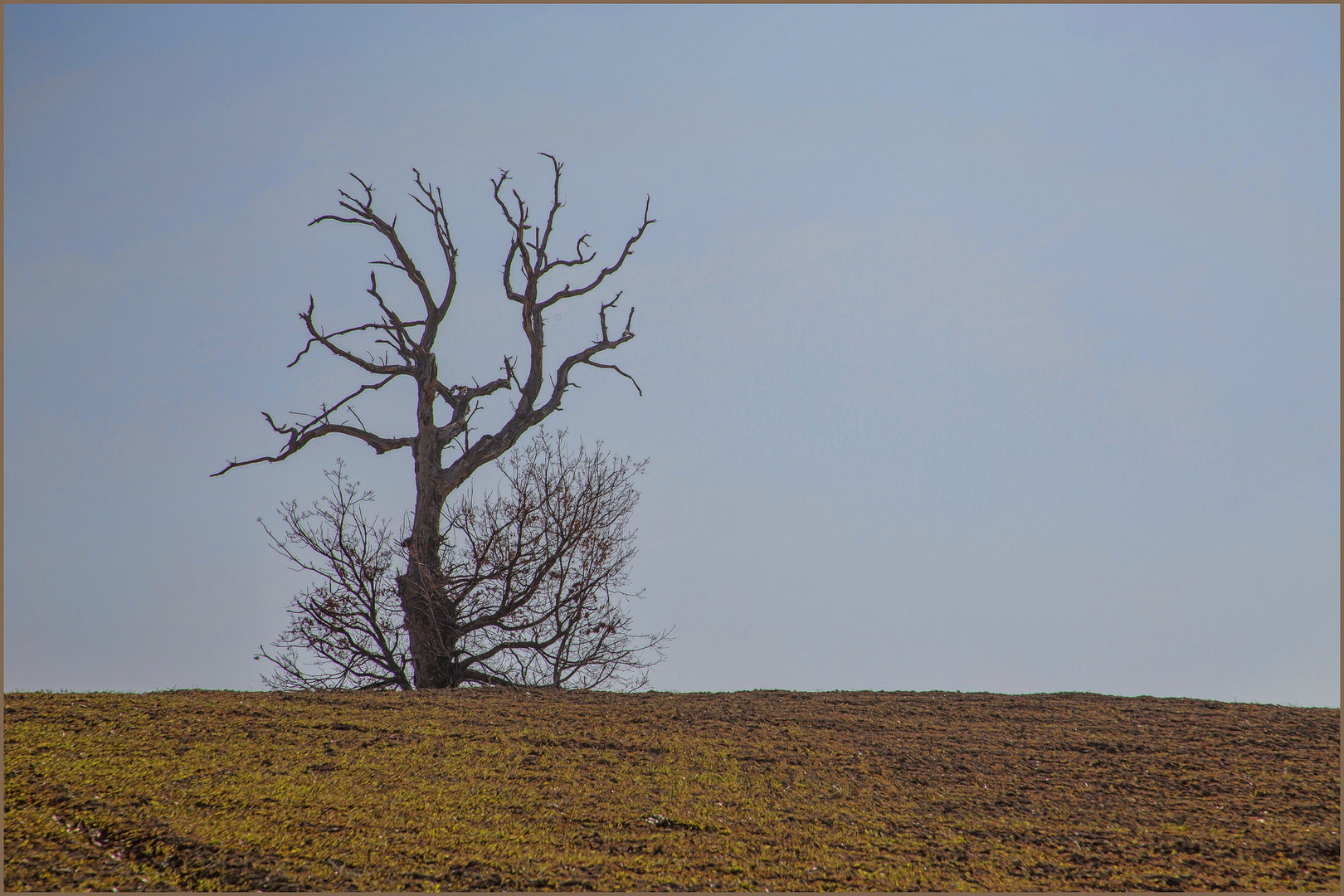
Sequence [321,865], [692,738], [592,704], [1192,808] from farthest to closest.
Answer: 1. [592,704]
2. [692,738]
3. [1192,808]
4. [321,865]

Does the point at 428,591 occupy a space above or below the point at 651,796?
above

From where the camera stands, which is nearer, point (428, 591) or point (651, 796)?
point (651, 796)

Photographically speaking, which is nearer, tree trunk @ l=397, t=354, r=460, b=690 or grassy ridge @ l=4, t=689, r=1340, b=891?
grassy ridge @ l=4, t=689, r=1340, b=891

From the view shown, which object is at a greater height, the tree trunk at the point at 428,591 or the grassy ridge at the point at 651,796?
the tree trunk at the point at 428,591

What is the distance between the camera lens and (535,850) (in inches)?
201

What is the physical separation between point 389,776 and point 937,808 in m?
3.60

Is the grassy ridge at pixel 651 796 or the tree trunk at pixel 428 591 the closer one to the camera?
the grassy ridge at pixel 651 796

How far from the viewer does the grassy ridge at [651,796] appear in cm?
482

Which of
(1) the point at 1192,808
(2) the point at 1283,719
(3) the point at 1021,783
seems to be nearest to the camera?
(1) the point at 1192,808

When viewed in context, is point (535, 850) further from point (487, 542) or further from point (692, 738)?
point (487, 542)

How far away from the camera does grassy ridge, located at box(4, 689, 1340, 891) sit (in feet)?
15.8

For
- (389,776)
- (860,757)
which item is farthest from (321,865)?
(860,757)

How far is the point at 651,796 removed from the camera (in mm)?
6133

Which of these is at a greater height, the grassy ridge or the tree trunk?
the tree trunk
